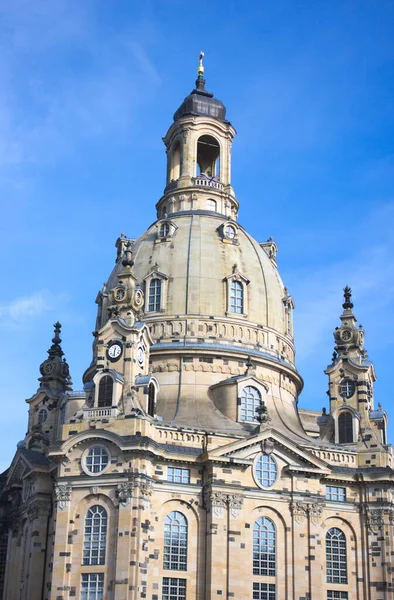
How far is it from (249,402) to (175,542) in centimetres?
1195

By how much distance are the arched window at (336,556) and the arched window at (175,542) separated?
33.5 ft

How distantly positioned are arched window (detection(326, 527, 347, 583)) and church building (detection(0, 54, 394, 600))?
0.29 ft

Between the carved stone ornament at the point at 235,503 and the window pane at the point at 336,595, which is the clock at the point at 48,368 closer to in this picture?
the carved stone ornament at the point at 235,503

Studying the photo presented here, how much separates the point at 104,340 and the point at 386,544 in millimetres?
23510

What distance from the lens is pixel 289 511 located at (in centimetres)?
6231

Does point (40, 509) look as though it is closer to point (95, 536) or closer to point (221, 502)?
point (95, 536)

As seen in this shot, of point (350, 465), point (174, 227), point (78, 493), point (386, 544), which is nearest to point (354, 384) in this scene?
point (350, 465)

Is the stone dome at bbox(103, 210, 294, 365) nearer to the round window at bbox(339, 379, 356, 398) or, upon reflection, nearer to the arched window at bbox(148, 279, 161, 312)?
the arched window at bbox(148, 279, 161, 312)

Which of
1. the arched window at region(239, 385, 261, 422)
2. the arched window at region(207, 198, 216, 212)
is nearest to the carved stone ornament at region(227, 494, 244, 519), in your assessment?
the arched window at region(239, 385, 261, 422)

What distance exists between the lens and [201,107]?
273 feet

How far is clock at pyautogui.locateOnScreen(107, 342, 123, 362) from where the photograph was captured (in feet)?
209

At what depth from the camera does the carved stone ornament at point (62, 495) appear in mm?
59000

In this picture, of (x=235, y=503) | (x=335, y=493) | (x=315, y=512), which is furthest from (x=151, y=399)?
(x=335, y=493)

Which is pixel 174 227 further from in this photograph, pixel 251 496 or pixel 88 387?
pixel 251 496
